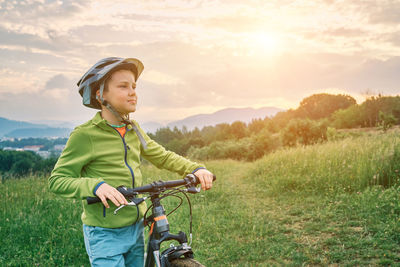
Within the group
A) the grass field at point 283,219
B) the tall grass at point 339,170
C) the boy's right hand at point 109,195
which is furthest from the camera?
the tall grass at point 339,170

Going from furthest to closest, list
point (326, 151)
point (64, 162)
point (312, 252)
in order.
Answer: point (326, 151)
point (312, 252)
point (64, 162)

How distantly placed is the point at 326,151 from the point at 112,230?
916 centimetres

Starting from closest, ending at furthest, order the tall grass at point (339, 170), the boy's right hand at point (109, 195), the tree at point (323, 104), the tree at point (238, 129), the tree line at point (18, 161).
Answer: the boy's right hand at point (109, 195) → the tall grass at point (339, 170) → the tree line at point (18, 161) → the tree at point (238, 129) → the tree at point (323, 104)

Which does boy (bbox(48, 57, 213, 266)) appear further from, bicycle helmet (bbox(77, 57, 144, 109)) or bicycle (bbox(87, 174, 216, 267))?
bicycle (bbox(87, 174, 216, 267))

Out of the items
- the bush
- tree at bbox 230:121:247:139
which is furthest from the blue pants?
tree at bbox 230:121:247:139

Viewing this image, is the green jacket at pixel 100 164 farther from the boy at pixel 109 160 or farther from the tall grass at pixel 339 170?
the tall grass at pixel 339 170

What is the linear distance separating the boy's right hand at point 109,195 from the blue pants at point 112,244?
55 cm

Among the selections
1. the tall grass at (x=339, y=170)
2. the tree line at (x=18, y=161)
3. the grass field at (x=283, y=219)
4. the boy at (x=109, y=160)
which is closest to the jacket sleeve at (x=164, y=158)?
the boy at (x=109, y=160)

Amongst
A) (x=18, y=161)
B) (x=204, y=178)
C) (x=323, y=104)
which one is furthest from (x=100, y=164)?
(x=323, y=104)

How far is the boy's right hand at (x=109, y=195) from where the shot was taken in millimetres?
1967

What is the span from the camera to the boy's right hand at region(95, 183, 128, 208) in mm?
1967

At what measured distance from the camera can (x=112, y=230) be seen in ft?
8.05

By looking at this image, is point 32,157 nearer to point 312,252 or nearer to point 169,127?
point 312,252

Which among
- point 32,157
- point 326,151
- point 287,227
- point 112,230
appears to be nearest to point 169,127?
point 32,157
